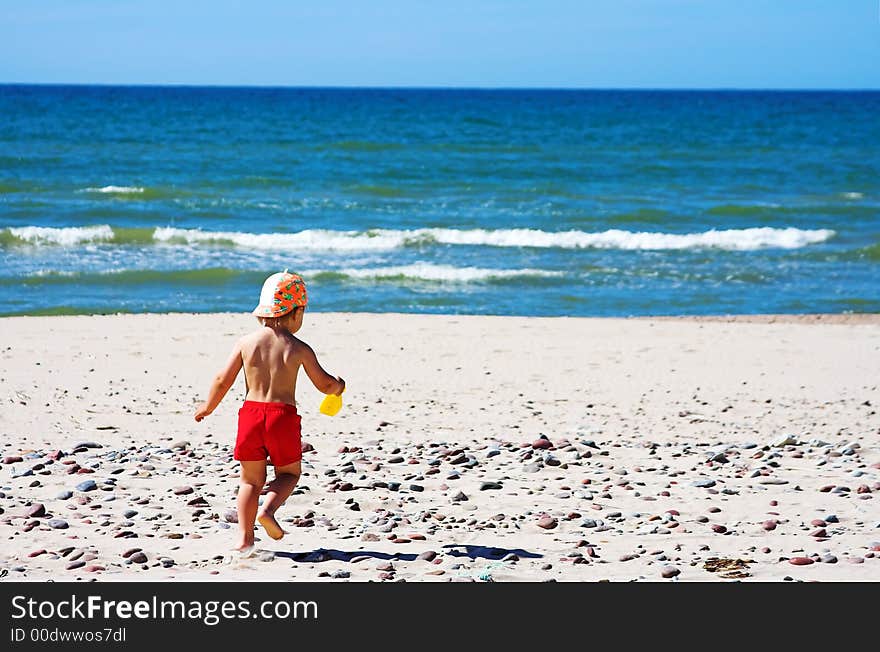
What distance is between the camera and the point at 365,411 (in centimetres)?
941

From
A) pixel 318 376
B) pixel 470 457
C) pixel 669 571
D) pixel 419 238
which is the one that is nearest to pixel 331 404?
pixel 318 376

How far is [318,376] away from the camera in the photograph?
215 inches

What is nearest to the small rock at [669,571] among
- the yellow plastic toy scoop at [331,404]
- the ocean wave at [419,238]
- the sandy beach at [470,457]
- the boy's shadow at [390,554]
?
the sandy beach at [470,457]

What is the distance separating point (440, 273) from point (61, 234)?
26.1ft

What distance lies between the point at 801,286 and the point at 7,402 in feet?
44.4

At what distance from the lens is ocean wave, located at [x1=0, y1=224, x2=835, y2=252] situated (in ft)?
72.4

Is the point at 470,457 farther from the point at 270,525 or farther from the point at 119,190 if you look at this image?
the point at 119,190

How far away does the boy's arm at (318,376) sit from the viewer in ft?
17.9

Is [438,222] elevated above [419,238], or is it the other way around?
[438,222]

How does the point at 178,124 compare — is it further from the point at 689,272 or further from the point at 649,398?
the point at 649,398

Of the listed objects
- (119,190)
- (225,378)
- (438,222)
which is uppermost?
(119,190)

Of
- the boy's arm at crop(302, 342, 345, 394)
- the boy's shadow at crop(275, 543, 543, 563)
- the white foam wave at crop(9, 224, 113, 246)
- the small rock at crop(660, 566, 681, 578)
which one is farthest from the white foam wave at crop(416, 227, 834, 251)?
the small rock at crop(660, 566, 681, 578)

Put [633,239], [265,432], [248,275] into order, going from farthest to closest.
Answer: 1. [633,239]
2. [248,275]
3. [265,432]
